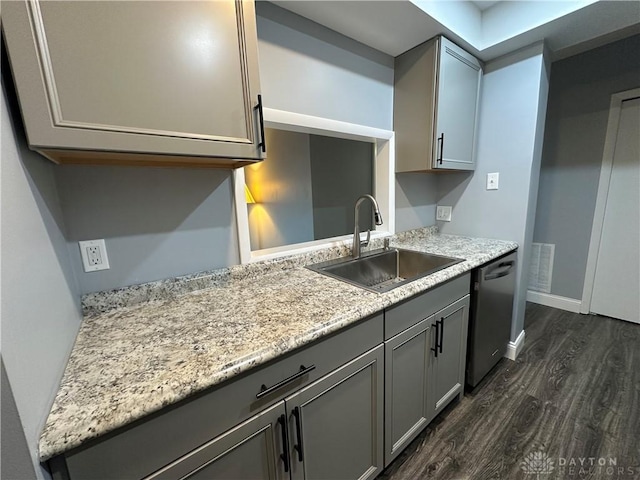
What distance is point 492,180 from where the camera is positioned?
2.02 metres

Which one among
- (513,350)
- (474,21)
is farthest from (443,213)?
(474,21)

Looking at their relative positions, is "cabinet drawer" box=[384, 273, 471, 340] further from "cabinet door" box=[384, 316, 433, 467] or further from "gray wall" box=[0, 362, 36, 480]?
"gray wall" box=[0, 362, 36, 480]

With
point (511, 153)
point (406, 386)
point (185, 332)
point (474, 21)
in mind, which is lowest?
point (406, 386)

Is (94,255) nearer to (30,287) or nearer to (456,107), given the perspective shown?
(30,287)

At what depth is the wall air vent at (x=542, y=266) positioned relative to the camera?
280 cm

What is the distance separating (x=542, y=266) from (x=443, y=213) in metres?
1.48

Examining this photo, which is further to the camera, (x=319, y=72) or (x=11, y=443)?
(x=319, y=72)

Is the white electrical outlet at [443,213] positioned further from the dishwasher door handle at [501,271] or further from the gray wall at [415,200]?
the dishwasher door handle at [501,271]

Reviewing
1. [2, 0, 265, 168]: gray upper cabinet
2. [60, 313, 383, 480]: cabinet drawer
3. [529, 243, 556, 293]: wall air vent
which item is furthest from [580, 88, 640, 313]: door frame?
[2, 0, 265, 168]: gray upper cabinet

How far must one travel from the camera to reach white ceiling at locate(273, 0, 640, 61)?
1.35 m

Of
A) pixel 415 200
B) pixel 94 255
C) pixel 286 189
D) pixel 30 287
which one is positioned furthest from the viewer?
pixel 286 189

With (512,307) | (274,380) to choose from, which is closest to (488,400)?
(512,307)

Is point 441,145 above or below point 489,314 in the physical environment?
above

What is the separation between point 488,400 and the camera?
1.68 meters
